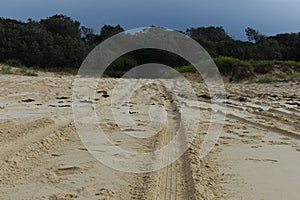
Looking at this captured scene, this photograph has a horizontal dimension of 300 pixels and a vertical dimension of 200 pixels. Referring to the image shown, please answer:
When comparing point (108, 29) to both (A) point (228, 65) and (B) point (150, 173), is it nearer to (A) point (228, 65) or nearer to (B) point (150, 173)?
(A) point (228, 65)

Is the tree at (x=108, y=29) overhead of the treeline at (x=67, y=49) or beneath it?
overhead

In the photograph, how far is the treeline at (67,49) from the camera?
23438 mm

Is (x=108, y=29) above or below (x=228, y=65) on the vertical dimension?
above

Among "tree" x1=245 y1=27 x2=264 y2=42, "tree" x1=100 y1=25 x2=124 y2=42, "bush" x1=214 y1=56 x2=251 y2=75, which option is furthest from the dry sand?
"tree" x1=245 y1=27 x2=264 y2=42

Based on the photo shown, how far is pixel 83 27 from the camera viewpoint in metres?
42.8

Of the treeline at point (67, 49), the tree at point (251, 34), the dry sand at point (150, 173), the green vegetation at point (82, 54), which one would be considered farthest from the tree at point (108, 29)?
the dry sand at point (150, 173)

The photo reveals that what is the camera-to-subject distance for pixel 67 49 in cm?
2581

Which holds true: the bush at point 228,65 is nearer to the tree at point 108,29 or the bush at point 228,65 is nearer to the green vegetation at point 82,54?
the green vegetation at point 82,54

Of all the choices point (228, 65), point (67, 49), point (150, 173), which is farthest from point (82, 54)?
point (150, 173)

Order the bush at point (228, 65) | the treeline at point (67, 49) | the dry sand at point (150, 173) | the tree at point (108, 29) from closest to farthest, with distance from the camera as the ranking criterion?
the dry sand at point (150, 173) < the bush at point (228, 65) < the treeline at point (67, 49) < the tree at point (108, 29)

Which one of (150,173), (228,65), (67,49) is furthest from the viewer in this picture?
(67,49)

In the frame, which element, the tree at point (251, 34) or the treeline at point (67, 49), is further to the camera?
the tree at point (251, 34)

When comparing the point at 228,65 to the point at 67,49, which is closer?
the point at 228,65

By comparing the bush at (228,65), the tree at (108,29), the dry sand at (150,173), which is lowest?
the dry sand at (150,173)
